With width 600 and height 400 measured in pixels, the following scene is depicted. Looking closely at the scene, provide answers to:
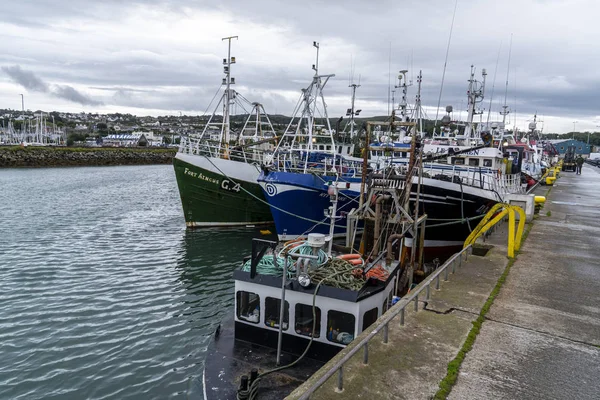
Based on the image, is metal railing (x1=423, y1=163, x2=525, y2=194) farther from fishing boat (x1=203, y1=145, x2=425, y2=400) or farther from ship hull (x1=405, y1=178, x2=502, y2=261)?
fishing boat (x1=203, y1=145, x2=425, y2=400)

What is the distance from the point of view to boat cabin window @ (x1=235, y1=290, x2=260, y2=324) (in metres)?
9.20

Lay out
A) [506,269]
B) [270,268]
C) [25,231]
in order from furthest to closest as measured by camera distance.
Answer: [25,231], [506,269], [270,268]

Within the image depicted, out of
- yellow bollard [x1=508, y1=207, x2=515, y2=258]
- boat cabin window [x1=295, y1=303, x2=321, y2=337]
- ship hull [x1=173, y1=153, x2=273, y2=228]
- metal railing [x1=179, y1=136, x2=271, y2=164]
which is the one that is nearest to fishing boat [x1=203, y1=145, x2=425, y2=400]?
boat cabin window [x1=295, y1=303, x2=321, y2=337]

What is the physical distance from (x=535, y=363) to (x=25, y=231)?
26.0m

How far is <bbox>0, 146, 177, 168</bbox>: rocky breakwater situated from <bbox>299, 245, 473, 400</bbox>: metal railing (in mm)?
61583

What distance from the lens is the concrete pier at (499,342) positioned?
5523mm

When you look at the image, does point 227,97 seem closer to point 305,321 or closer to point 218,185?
point 218,185

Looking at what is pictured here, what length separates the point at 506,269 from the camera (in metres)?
10.9

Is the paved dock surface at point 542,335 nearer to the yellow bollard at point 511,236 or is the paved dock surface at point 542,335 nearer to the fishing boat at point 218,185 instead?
the yellow bollard at point 511,236

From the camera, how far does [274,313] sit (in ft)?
29.4

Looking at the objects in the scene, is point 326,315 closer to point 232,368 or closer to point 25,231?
point 232,368

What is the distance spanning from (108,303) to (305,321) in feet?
26.7

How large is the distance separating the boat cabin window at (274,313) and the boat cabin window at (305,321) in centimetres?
24

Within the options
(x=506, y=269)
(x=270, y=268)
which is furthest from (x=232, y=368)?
(x=506, y=269)
